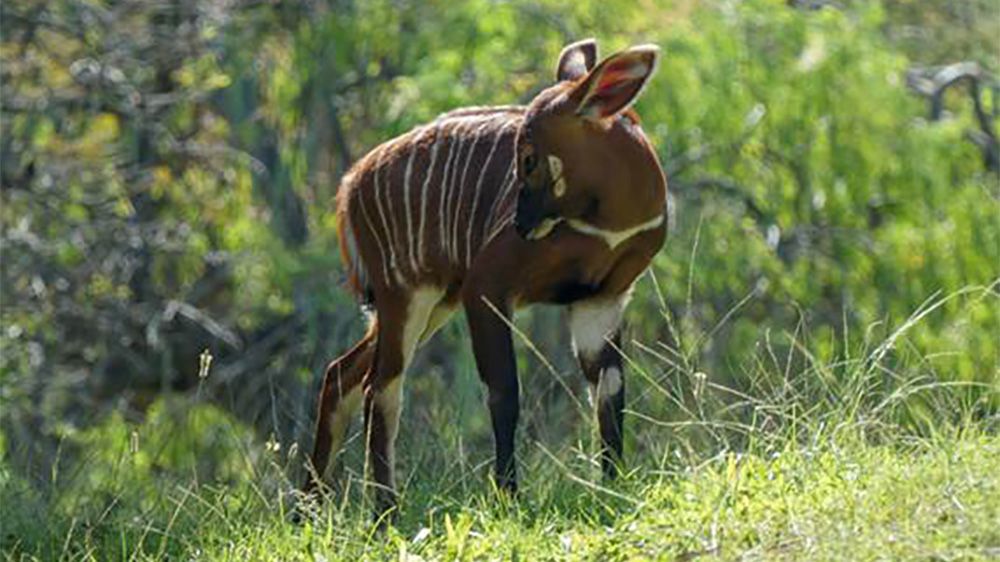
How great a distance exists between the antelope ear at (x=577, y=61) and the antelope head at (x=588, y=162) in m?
0.48

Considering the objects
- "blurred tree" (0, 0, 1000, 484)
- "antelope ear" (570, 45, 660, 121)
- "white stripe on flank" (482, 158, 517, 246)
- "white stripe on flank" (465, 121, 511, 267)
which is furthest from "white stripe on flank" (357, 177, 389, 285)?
"blurred tree" (0, 0, 1000, 484)

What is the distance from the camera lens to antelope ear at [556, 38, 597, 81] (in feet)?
29.6

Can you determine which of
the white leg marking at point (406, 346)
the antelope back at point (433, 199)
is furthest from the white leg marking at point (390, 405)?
the antelope back at point (433, 199)

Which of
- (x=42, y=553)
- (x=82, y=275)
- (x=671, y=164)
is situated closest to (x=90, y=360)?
(x=82, y=275)

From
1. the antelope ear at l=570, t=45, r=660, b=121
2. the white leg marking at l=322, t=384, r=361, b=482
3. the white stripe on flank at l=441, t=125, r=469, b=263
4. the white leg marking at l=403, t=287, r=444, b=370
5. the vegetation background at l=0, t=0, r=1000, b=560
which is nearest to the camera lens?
the antelope ear at l=570, t=45, r=660, b=121

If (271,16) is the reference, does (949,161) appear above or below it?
below

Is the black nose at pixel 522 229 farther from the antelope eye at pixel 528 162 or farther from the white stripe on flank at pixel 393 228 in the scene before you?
the white stripe on flank at pixel 393 228

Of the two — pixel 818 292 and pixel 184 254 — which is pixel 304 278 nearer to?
pixel 184 254

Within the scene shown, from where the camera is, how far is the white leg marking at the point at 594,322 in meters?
8.79

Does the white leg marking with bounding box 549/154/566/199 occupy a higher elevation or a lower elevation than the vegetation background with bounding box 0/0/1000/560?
higher

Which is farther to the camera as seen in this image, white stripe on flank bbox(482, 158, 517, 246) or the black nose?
white stripe on flank bbox(482, 158, 517, 246)

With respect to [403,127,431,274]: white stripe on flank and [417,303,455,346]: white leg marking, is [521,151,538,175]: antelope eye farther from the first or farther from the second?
[417,303,455,346]: white leg marking

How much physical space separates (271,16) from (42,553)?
10.9 metres

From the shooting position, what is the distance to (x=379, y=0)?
18.7 m
